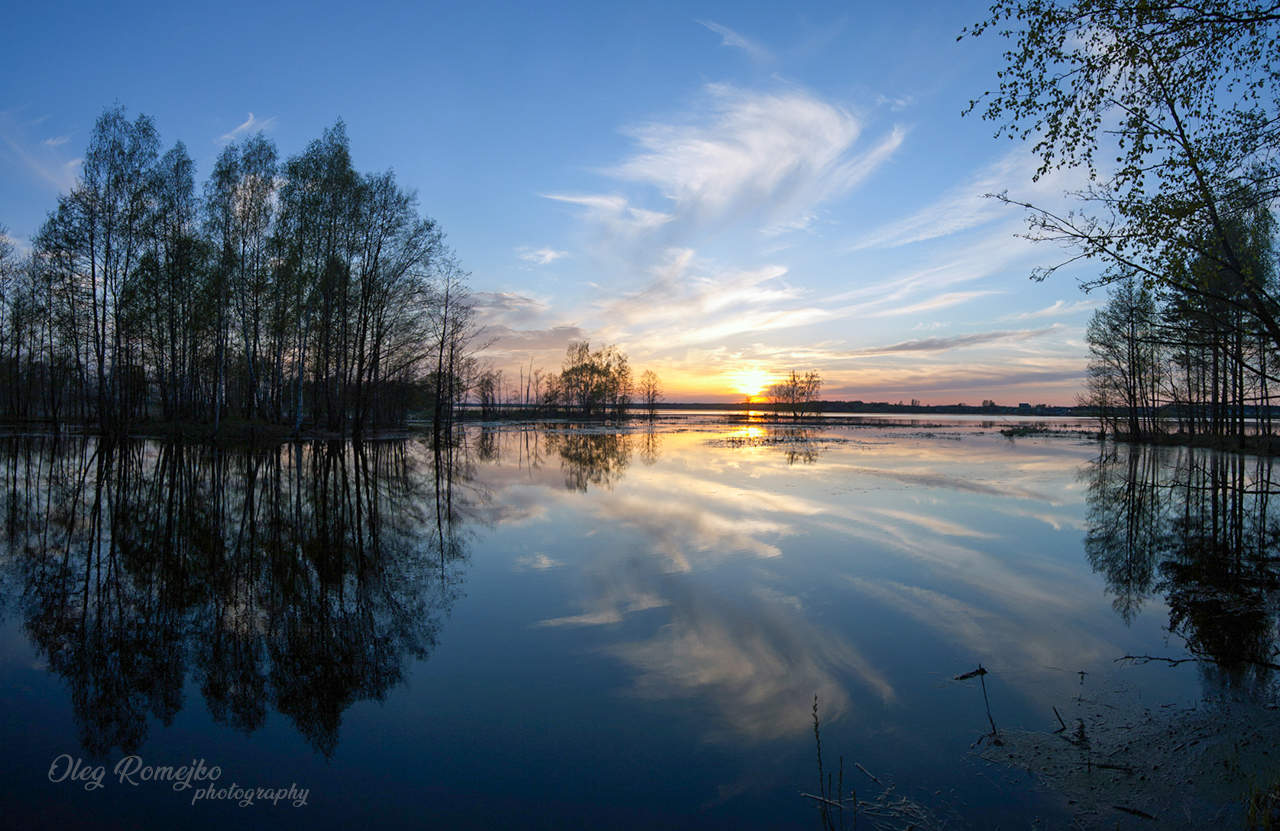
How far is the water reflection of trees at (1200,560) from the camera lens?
6277 millimetres

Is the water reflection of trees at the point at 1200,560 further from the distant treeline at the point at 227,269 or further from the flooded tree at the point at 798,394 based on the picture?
the flooded tree at the point at 798,394

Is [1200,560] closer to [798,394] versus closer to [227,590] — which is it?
[227,590]

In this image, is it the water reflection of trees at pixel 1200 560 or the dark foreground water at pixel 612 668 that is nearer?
the dark foreground water at pixel 612 668

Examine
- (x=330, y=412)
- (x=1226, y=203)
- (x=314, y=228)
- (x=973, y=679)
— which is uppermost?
(x=314, y=228)

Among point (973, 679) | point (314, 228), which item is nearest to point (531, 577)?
point (973, 679)

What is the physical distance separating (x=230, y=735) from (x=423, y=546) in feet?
18.7

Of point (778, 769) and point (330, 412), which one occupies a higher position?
point (330, 412)

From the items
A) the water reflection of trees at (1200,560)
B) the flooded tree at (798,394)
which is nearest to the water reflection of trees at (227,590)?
the water reflection of trees at (1200,560)

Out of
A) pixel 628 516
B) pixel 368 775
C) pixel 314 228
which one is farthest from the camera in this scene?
pixel 314 228

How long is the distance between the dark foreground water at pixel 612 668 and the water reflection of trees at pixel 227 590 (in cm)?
5

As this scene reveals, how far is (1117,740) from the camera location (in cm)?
427

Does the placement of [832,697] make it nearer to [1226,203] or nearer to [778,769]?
[778,769]

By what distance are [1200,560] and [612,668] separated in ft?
35.3

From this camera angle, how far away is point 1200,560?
9.84 m
